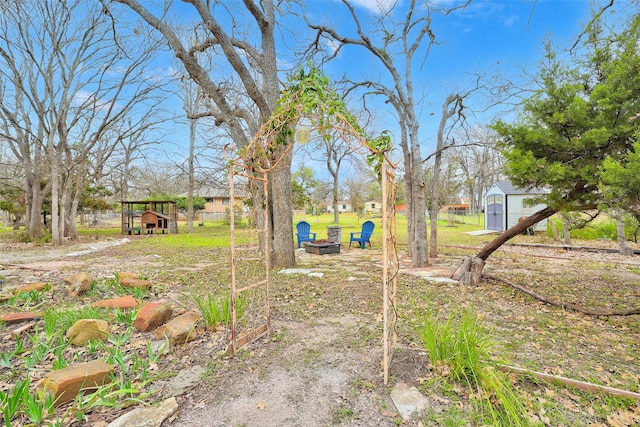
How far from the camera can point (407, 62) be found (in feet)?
24.7

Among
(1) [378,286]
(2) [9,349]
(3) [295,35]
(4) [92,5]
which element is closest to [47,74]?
(4) [92,5]

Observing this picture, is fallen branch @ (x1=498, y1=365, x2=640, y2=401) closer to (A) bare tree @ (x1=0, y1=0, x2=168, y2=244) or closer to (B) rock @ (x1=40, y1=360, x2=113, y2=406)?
(B) rock @ (x1=40, y1=360, x2=113, y2=406)

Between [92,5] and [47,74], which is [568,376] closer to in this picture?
[92,5]

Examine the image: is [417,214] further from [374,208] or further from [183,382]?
[374,208]

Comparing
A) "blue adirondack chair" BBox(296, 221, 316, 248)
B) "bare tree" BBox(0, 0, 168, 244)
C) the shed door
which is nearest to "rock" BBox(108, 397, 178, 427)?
"blue adirondack chair" BBox(296, 221, 316, 248)

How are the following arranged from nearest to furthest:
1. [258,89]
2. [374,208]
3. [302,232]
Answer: [258,89] → [302,232] → [374,208]

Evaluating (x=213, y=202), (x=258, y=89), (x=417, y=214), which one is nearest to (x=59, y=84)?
(x=258, y=89)

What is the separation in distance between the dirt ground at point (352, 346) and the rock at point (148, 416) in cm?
5

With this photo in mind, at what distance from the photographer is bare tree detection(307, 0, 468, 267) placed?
7227 millimetres

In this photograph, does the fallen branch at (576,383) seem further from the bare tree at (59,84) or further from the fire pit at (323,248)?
the bare tree at (59,84)

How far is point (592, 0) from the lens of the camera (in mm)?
4918

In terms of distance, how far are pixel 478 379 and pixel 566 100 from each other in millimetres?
3449

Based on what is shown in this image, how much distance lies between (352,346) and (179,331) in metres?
1.61

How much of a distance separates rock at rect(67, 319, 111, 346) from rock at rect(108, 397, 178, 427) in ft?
4.31
